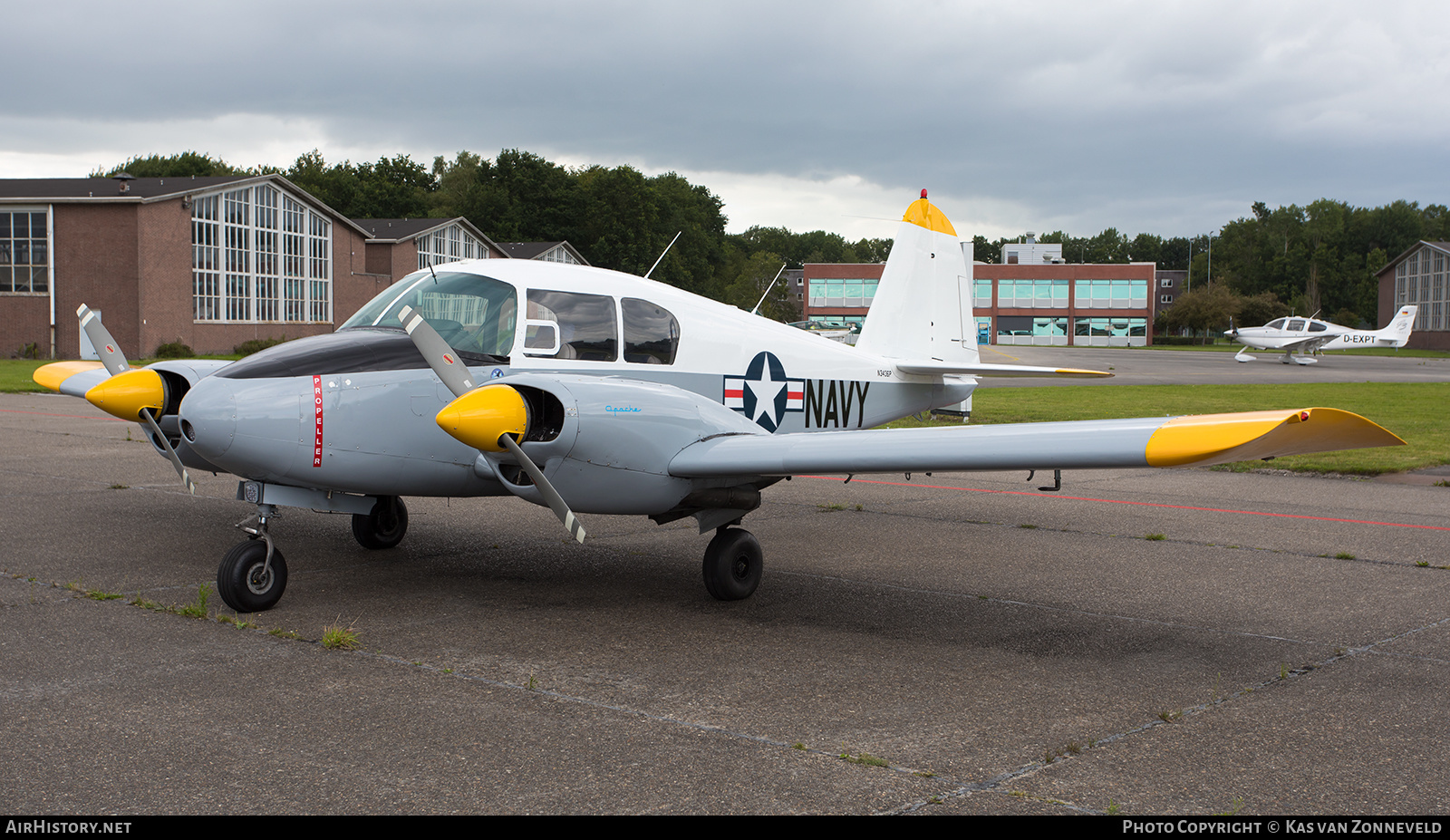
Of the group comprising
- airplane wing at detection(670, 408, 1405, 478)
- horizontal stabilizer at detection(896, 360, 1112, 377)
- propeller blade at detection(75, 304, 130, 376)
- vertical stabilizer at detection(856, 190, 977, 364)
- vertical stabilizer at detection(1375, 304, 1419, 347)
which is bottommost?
airplane wing at detection(670, 408, 1405, 478)

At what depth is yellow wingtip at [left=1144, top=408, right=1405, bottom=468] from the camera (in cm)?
503

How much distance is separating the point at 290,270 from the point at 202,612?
53001 mm

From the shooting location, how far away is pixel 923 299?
36.7ft

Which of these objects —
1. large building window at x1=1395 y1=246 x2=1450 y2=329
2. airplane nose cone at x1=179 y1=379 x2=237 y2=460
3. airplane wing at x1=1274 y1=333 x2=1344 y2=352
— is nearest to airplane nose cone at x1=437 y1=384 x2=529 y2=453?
airplane nose cone at x1=179 y1=379 x2=237 y2=460

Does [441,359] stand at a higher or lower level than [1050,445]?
higher

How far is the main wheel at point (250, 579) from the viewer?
6445mm

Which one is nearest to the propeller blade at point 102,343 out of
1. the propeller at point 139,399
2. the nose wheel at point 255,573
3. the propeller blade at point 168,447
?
the propeller at point 139,399

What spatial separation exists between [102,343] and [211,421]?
6.98 feet

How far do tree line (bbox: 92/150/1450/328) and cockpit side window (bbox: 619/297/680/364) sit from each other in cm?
6378

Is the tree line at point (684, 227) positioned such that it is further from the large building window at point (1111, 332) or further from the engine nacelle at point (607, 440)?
the engine nacelle at point (607, 440)

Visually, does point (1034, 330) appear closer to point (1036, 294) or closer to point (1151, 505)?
point (1036, 294)

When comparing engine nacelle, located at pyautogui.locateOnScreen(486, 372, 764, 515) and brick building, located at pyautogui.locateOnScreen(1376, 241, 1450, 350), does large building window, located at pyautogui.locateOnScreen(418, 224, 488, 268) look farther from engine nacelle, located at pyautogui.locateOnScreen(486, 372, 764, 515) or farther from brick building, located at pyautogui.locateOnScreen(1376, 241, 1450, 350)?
brick building, located at pyautogui.locateOnScreen(1376, 241, 1450, 350)

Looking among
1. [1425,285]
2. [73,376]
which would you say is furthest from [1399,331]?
[73,376]

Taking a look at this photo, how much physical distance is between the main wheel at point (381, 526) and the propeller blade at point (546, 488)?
10.7ft
